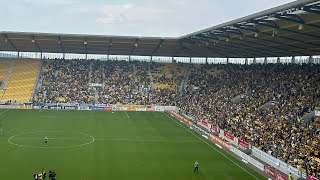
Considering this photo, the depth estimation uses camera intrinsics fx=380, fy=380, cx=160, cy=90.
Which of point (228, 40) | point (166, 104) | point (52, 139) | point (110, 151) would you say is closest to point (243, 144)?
point (110, 151)

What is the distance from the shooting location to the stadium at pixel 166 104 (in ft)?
89.2

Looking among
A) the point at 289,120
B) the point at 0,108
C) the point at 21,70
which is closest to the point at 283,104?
the point at 289,120

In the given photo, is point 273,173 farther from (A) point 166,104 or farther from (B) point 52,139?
(A) point 166,104

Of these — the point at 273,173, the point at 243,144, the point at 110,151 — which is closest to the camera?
the point at 273,173

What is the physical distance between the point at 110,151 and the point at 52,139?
704cm

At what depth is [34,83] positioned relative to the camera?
66.8 meters

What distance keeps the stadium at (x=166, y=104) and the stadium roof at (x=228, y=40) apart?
17 centimetres

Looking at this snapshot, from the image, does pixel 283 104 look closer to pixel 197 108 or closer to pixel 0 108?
pixel 197 108

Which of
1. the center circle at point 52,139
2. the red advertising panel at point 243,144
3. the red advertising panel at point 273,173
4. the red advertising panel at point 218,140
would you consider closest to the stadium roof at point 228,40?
the red advertising panel at point 243,144

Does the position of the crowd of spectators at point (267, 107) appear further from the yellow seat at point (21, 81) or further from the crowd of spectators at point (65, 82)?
the yellow seat at point (21, 81)

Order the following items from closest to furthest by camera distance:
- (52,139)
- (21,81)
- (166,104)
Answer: (52,139)
(166,104)
(21,81)

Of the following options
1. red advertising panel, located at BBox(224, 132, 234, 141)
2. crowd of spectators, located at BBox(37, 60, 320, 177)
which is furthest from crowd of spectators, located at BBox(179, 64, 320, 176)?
red advertising panel, located at BBox(224, 132, 234, 141)

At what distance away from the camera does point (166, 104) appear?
64.1 m

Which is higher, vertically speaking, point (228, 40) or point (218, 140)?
point (228, 40)
